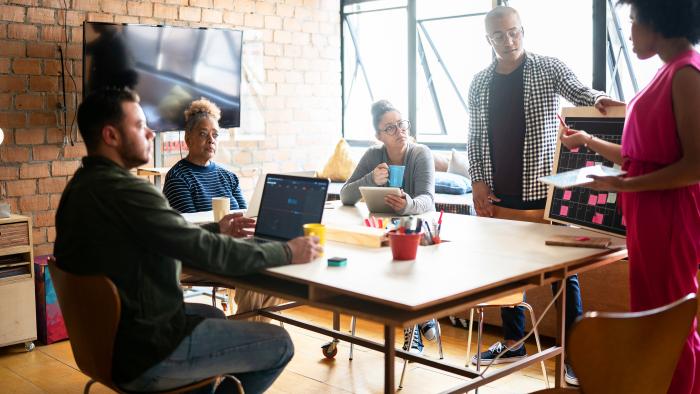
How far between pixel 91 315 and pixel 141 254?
21cm

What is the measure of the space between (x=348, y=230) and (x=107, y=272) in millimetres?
953

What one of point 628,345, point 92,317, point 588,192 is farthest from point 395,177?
point 628,345

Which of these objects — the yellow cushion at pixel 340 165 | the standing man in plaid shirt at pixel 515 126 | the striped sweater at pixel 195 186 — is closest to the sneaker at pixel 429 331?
the standing man in plaid shirt at pixel 515 126

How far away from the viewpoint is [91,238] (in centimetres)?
214

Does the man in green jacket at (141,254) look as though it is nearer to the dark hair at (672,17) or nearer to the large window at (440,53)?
the dark hair at (672,17)

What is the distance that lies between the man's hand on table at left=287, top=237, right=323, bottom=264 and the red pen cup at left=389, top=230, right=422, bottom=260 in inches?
10.0

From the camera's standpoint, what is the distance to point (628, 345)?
5.46 feet

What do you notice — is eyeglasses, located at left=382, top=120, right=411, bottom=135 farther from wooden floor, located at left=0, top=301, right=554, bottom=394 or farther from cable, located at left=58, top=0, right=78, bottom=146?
cable, located at left=58, top=0, right=78, bottom=146

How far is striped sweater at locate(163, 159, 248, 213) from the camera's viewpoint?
366cm

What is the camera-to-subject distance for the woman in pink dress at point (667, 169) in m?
2.21

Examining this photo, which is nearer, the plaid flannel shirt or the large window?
the plaid flannel shirt

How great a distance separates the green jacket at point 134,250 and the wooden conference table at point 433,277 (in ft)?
0.98

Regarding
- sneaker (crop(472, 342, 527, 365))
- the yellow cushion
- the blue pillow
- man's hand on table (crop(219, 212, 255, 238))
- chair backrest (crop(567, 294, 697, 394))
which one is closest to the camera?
chair backrest (crop(567, 294, 697, 394))

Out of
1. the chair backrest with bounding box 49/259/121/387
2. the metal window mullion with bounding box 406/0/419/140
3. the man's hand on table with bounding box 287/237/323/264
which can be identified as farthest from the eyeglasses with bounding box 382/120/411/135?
the metal window mullion with bounding box 406/0/419/140
